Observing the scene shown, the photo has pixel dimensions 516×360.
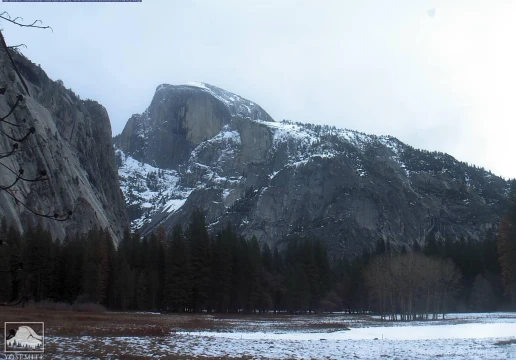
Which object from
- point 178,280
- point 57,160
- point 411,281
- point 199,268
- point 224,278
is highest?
point 57,160

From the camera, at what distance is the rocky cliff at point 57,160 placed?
118 m

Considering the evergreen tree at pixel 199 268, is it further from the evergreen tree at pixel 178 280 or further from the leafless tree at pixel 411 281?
the leafless tree at pixel 411 281

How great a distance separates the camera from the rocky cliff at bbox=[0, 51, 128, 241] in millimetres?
118162

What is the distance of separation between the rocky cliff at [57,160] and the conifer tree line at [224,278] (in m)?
25.7

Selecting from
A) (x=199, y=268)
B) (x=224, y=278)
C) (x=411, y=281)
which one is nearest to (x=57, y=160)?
(x=199, y=268)

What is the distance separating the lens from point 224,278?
8738 centimetres

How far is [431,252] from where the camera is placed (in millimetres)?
107312

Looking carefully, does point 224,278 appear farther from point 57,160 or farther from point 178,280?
point 57,160

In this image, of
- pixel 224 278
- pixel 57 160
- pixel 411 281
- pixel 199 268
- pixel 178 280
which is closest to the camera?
pixel 411 281

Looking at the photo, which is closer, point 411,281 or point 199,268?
point 411,281

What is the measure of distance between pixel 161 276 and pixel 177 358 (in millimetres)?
68688

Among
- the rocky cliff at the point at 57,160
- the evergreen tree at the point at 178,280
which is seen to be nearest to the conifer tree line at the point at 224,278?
the evergreen tree at the point at 178,280

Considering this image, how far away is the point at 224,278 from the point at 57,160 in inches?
3131

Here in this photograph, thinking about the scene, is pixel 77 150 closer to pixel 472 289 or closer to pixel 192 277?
pixel 192 277
